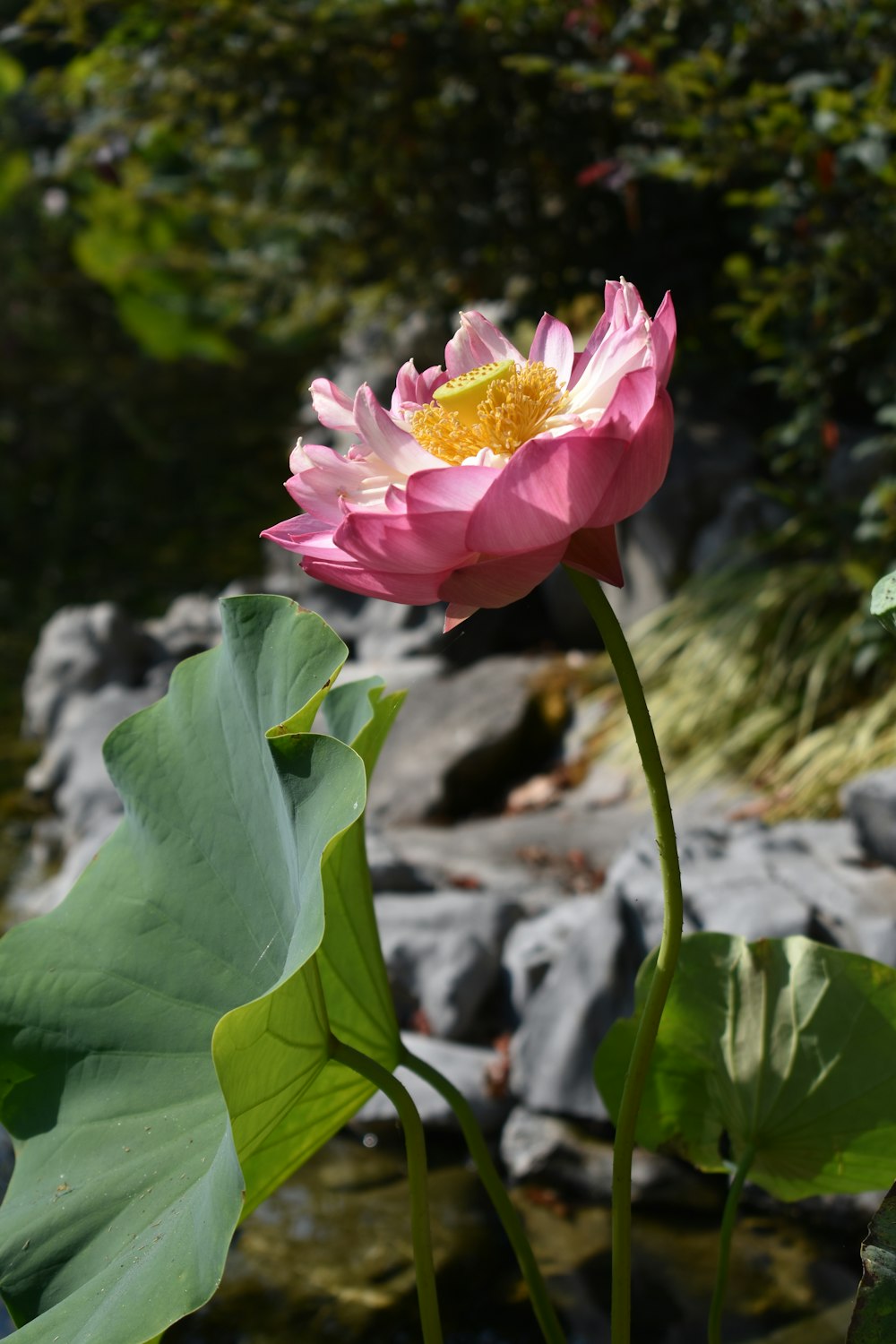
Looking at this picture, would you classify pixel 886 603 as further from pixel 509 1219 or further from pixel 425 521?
pixel 509 1219

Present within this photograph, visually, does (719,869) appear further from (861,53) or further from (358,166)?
(358,166)

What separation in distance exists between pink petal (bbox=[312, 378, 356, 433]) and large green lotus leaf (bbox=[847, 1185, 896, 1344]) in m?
0.63

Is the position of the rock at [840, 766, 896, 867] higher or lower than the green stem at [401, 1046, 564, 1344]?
lower

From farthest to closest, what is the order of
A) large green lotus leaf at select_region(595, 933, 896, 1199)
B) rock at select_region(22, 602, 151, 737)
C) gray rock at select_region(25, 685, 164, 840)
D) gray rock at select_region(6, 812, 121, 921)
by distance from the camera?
rock at select_region(22, 602, 151, 737)
gray rock at select_region(25, 685, 164, 840)
gray rock at select_region(6, 812, 121, 921)
large green lotus leaf at select_region(595, 933, 896, 1199)

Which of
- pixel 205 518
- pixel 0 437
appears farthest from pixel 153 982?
pixel 0 437

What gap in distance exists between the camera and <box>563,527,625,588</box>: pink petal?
73 centimetres

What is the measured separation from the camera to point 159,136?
14.4ft

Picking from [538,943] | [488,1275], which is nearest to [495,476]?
[488,1275]

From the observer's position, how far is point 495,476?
68cm

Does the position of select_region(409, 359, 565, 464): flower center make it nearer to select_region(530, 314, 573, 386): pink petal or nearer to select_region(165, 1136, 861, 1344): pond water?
select_region(530, 314, 573, 386): pink petal

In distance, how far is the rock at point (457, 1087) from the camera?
2.02 metres

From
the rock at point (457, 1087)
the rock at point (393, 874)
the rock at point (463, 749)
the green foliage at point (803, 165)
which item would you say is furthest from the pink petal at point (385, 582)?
the rock at point (463, 749)

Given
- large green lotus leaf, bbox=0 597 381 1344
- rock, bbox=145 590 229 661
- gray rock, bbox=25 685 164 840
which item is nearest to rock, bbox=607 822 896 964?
large green lotus leaf, bbox=0 597 381 1344

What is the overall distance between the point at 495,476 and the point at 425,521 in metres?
0.05
